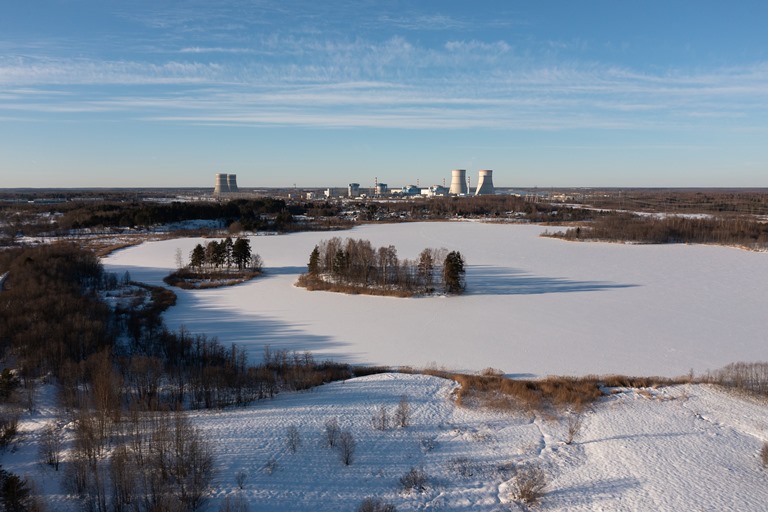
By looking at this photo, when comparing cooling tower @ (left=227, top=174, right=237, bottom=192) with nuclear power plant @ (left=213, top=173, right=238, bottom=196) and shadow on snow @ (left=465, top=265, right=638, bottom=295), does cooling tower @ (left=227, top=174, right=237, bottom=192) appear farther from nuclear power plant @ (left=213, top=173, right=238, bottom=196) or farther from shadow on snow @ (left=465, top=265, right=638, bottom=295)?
shadow on snow @ (left=465, top=265, right=638, bottom=295)

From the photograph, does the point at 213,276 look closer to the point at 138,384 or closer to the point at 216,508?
the point at 138,384

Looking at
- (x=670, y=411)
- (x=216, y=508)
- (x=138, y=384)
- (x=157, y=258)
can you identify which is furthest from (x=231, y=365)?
(x=157, y=258)

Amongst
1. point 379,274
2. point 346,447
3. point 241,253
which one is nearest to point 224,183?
point 241,253

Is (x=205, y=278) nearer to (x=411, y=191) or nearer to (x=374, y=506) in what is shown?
(x=374, y=506)

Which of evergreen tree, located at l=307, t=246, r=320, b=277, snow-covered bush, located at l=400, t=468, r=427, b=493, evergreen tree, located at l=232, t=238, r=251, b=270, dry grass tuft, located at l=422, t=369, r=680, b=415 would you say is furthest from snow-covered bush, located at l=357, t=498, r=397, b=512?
evergreen tree, located at l=232, t=238, r=251, b=270

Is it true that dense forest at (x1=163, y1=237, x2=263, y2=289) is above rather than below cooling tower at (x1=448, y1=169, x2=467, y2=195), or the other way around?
below

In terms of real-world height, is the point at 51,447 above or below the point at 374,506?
above

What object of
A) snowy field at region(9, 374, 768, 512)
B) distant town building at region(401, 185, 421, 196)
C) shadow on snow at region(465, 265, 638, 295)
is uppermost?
distant town building at region(401, 185, 421, 196)

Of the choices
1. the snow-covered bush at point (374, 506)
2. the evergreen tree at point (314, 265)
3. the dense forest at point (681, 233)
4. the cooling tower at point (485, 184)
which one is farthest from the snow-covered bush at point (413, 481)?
the cooling tower at point (485, 184)
